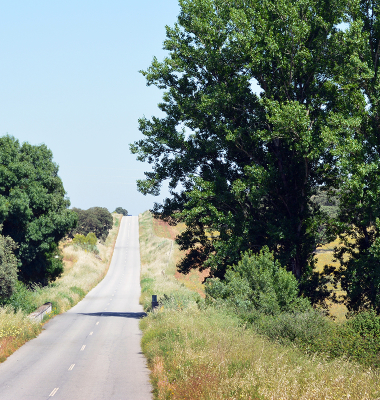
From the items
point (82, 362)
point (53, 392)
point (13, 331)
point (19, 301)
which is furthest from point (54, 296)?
point (53, 392)

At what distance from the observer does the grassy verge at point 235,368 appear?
29.5ft

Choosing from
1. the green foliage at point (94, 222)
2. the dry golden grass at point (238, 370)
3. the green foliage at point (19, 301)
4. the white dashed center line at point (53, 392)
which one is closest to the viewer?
the dry golden grass at point (238, 370)

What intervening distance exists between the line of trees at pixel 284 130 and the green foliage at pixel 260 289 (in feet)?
13.0

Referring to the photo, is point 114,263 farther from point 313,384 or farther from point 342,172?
point 313,384

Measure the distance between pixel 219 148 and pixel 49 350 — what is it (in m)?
14.6

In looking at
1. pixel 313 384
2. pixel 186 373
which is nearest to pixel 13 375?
pixel 186 373

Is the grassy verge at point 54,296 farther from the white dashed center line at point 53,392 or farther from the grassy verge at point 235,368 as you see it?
the grassy verge at point 235,368

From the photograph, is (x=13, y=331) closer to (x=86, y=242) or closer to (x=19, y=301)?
(x=19, y=301)

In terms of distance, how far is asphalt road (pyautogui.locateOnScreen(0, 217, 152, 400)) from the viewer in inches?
497

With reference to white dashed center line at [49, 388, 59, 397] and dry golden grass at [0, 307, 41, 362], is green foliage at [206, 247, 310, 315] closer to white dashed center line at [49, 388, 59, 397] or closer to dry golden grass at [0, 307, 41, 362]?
white dashed center line at [49, 388, 59, 397]

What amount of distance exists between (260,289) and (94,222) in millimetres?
94391

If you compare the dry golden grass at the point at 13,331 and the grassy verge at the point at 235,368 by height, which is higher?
the grassy verge at the point at 235,368

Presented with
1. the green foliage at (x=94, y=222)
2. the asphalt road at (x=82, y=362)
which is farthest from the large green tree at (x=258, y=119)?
the green foliage at (x=94, y=222)

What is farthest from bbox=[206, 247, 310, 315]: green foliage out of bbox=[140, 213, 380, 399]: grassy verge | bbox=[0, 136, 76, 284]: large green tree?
bbox=[0, 136, 76, 284]: large green tree
